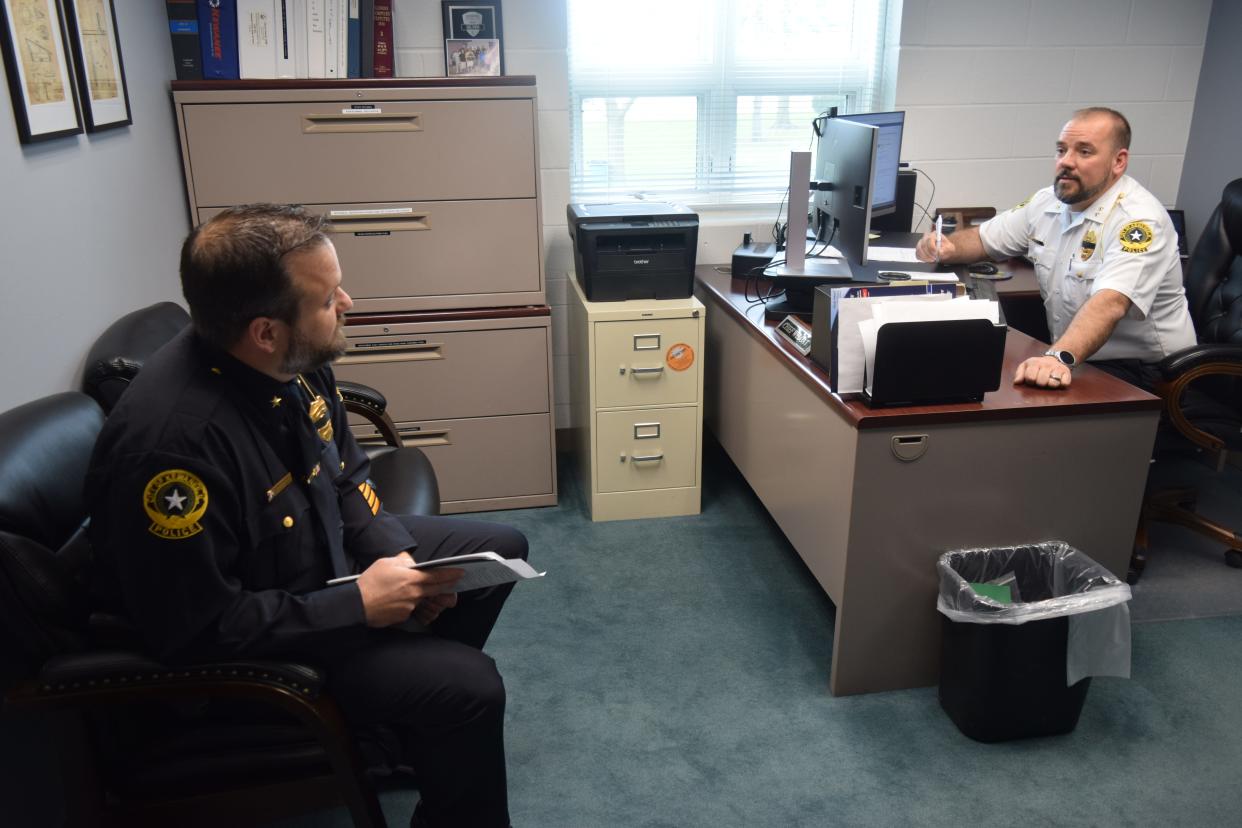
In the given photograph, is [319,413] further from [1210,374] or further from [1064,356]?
[1210,374]

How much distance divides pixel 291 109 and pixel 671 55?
1385 millimetres

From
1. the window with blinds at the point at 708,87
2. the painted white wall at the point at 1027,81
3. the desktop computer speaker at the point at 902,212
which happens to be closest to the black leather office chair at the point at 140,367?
the window with blinds at the point at 708,87

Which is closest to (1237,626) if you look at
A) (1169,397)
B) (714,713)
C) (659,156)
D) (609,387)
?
Result: (1169,397)

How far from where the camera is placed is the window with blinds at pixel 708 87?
10.8ft

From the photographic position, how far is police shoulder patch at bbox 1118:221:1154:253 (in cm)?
247

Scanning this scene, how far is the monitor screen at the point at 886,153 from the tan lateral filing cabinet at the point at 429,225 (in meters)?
1.14

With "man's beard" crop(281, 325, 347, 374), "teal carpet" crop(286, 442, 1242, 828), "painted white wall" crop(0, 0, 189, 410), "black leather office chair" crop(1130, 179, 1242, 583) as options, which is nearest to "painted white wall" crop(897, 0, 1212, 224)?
"black leather office chair" crop(1130, 179, 1242, 583)

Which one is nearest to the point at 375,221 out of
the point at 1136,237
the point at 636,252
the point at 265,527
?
the point at 636,252

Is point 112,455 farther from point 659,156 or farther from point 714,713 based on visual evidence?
point 659,156

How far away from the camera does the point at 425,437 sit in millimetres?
3021

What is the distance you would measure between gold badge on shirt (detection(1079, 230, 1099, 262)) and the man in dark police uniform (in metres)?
2.14

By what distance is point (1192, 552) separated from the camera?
2791 mm

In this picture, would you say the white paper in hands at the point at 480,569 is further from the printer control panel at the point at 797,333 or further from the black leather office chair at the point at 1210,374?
the black leather office chair at the point at 1210,374

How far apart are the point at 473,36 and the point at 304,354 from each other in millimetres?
1894
